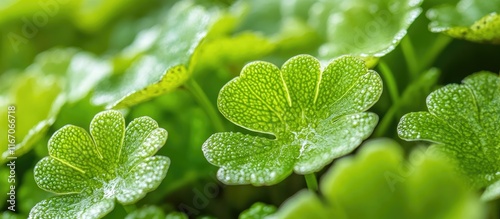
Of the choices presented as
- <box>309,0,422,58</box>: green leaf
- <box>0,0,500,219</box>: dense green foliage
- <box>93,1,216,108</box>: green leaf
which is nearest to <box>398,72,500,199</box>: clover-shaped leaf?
<box>0,0,500,219</box>: dense green foliage

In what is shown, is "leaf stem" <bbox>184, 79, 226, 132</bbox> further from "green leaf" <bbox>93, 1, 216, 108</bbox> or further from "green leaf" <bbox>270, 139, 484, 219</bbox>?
"green leaf" <bbox>270, 139, 484, 219</bbox>

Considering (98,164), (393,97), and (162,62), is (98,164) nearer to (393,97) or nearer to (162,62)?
(162,62)

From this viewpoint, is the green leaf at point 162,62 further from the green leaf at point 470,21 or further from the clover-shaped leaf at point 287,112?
the green leaf at point 470,21

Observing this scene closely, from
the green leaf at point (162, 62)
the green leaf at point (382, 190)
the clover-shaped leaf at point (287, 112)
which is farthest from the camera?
the green leaf at point (162, 62)

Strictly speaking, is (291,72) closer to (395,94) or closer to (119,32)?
(395,94)

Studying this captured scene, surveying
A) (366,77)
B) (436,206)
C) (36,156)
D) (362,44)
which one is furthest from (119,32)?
(436,206)

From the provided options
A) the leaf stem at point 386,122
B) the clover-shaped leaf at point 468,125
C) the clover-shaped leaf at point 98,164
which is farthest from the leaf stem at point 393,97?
the clover-shaped leaf at point 98,164
